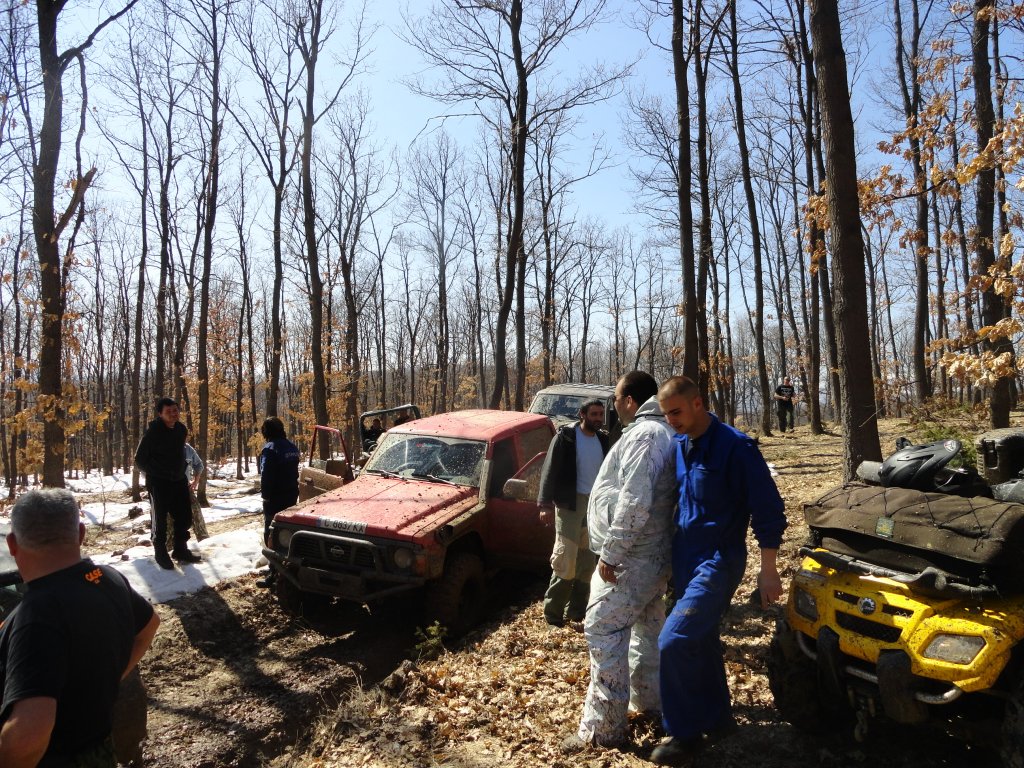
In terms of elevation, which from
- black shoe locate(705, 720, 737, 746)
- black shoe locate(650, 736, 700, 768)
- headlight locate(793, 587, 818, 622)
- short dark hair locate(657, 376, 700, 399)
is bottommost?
black shoe locate(650, 736, 700, 768)

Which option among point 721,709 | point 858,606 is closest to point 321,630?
point 721,709

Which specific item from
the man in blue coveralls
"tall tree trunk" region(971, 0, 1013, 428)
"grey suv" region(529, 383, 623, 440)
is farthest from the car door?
"tall tree trunk" region(971, 0, 1013, 428)

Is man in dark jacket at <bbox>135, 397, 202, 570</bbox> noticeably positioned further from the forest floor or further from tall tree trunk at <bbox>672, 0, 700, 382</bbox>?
tall tree trunk at <bbox>672, 0, 700, 382</bbox>

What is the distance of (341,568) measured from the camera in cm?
606

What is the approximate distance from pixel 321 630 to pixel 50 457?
5794mm

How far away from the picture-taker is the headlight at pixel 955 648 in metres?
2.73

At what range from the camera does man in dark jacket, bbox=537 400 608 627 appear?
5.71 m

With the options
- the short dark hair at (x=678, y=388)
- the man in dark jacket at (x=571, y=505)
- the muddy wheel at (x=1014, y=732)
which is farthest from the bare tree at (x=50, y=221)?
the muddy wheel at (x=1014, y=732)

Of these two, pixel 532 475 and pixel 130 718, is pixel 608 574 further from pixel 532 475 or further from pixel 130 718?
pixel 532 475

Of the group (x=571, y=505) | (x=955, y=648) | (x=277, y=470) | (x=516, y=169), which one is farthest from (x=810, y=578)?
(x=516, y=169)

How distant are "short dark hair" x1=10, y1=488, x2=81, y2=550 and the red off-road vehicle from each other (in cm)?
374

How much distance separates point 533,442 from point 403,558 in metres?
2.47

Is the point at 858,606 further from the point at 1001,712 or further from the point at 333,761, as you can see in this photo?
the point at 333,761

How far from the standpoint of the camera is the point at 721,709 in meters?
3.39
